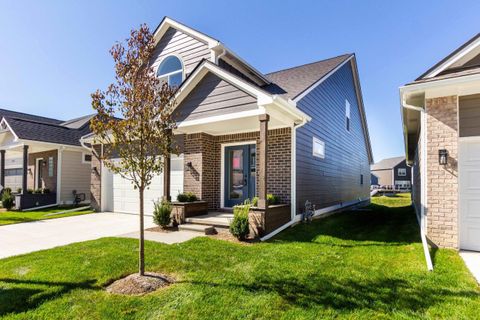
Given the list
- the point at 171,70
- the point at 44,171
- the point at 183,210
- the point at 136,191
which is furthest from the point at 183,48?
the point at 44,171

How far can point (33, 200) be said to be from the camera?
525 inches

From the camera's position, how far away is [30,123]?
47.0 ft

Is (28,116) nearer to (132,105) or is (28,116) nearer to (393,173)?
(132,105)

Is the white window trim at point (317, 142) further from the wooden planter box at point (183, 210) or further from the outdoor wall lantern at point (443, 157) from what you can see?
the wooden planter box at point (183, 210)

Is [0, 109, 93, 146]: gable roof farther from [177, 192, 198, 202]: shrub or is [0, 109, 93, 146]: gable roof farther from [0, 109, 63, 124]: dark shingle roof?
[177, 192, 198, 202]: shrub

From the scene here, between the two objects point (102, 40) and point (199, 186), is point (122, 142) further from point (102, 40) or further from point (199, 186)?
point (102, 40)

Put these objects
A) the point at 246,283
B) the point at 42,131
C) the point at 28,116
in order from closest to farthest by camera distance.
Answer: the point at 246,283 < the point at 42,131 < the point at 28,116

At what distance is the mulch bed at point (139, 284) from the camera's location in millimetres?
3521

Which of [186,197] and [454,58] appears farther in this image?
[186,197]

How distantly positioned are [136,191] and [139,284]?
26.5 feet

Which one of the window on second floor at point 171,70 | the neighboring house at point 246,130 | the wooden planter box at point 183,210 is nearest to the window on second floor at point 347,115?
the neighboring house at point 246,130

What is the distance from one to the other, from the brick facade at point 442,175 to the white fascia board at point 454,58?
73 cm

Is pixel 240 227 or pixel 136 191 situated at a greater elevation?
pixel 136 191

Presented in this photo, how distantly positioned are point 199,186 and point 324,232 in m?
4.21
